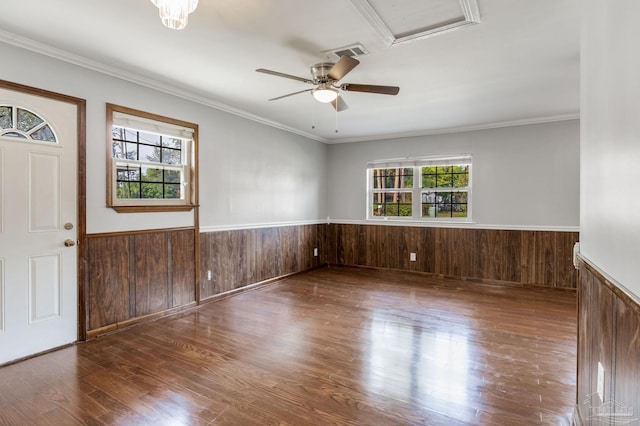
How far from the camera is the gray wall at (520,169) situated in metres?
4.81

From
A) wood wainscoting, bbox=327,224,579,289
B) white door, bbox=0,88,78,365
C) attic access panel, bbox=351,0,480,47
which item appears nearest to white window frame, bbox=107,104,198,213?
white door, bbox=0,88,78,365

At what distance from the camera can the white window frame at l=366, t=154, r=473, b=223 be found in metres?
5.55

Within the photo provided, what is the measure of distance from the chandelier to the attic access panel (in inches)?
40.7

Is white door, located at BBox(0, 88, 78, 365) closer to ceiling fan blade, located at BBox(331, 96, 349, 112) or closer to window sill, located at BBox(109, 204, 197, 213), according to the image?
window sill, located at BBox(109, 204, 197, 213)

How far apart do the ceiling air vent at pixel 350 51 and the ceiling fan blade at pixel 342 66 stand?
0.22 meters

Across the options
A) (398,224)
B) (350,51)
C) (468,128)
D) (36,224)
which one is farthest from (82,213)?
(468,128)

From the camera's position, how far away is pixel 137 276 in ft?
11.4

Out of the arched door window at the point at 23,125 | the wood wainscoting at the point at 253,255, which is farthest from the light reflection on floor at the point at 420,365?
the arched door window at the point at 23,125

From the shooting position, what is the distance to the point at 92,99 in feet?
10.2

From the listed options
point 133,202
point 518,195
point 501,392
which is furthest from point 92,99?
point 518,195

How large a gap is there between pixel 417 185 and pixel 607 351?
15.9 ft

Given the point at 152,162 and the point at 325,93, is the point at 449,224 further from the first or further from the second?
the point at 152,162

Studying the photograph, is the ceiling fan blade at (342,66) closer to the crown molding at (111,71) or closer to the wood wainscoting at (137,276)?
the crown molding at (111,71)

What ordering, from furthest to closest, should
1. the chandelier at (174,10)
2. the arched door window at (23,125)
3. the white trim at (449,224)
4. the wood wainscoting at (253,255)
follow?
the white trim at (449,224)
the wood wainscoting at (253,255)
the arched door window at (23,125)
the chandelier at (174,10)
